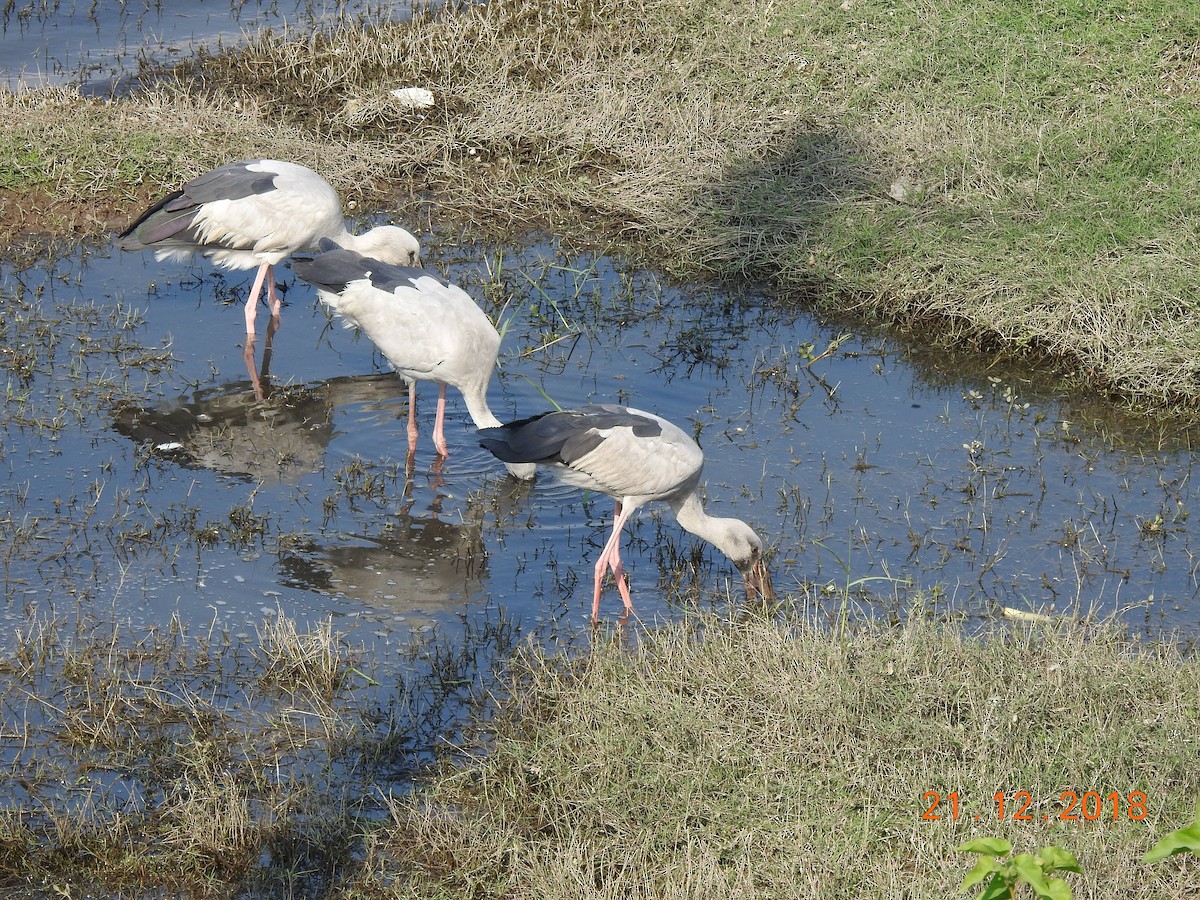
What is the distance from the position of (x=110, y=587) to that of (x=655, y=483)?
2314 millimetres

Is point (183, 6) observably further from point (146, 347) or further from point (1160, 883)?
point (1160, 883)

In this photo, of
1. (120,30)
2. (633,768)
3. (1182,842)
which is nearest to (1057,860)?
(1182,842)

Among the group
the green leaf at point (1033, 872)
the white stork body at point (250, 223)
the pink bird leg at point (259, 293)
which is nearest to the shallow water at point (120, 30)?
the white stork body at point (250, 223)

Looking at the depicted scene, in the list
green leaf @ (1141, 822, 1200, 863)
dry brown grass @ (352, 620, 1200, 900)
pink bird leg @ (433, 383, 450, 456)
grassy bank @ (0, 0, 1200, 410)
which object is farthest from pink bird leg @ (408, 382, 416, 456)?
green leaf @ (1141, 822, 1200, 863)

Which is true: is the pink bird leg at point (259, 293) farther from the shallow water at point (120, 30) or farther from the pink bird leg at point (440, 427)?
the shallow water at point (120, 30)

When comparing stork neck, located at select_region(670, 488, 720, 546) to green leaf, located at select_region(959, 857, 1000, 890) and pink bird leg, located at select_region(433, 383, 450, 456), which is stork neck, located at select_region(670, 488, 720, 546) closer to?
pink bird leg, located at select_region(433, 383, 450, 456)

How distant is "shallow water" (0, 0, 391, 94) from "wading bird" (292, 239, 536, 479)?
5377mm

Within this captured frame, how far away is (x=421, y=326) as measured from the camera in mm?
7035

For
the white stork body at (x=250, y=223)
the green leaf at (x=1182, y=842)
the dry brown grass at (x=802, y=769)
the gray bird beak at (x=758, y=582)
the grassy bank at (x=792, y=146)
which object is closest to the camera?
the green leaf at (x=1182, y=842)

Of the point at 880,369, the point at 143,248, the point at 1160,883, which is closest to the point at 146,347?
the point at 143,248

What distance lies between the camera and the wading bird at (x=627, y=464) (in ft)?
19.0
